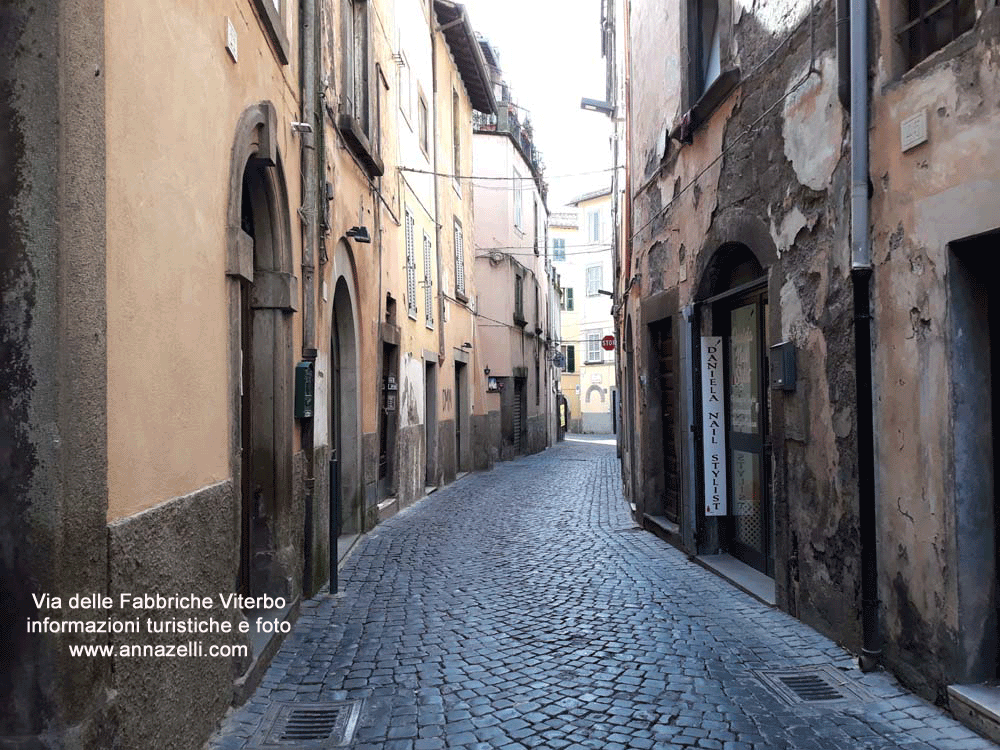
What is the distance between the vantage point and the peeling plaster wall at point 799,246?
4914 mm

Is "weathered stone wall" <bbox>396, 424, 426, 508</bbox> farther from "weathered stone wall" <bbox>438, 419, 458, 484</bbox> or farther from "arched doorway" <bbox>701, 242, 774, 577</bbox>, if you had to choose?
"arched doorway" <bbox>701, 242, 774, 577</bbox>

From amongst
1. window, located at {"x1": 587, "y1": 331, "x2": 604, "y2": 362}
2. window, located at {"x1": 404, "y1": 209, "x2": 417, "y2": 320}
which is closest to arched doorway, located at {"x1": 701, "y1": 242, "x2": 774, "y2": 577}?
window, located at {"x1": 404, "y1": 209, "x2": 417, "y2": 320}

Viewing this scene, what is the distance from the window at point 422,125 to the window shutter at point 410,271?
2011mm

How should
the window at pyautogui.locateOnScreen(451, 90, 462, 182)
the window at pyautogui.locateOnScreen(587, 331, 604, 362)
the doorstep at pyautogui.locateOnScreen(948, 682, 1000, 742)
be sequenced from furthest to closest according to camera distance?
the window at pyautogui.locateOnScreen(587, 331, 604, 362) → the window at pyautogui.locateOnScreen(451, 90, 462, 182) → the doorstep at pyautogui.locateOnScreen(948, 682, 1000, 742)

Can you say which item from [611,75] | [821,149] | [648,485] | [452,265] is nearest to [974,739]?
[821,149]

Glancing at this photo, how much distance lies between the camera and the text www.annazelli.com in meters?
2.57

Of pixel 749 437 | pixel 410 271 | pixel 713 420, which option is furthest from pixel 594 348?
pixel 749 437

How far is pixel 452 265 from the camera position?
57.7ft

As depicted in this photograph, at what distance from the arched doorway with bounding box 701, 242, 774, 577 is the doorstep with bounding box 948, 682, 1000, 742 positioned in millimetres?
2906

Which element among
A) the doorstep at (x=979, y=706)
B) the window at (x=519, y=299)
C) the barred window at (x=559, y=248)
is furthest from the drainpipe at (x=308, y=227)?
the barred window at (x=559, y=248)

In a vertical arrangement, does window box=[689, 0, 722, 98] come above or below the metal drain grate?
above

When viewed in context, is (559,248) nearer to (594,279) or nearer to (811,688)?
(594,279)

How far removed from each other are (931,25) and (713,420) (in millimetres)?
4100

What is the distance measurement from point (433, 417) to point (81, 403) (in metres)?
13.0
